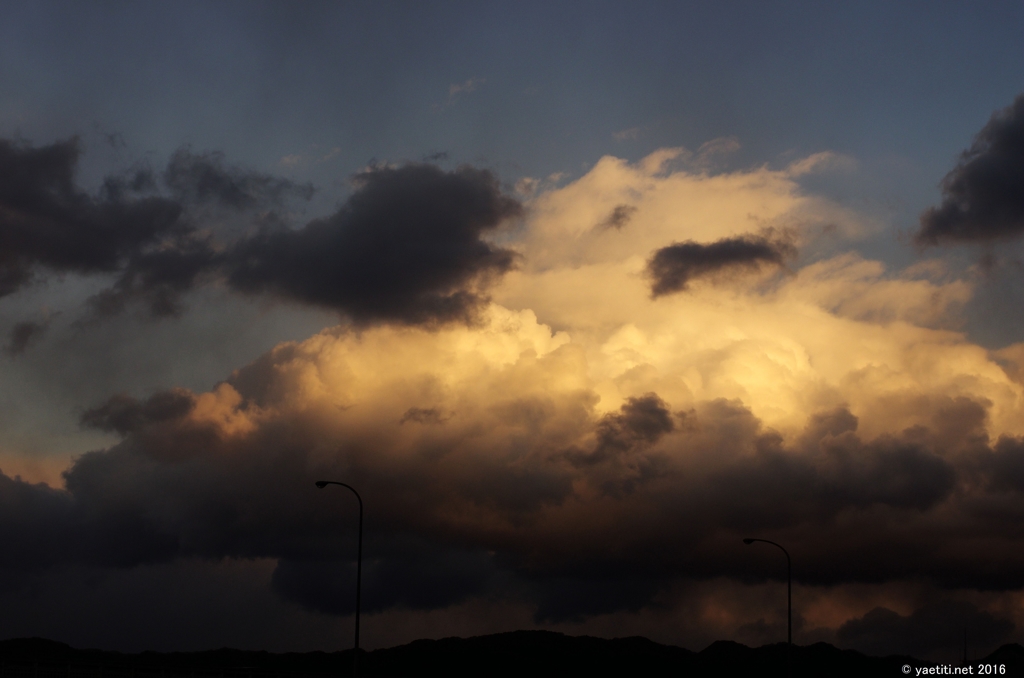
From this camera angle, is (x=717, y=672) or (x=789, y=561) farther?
(x=717, y=672)

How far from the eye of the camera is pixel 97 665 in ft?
232

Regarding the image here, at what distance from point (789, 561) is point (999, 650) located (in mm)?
92278

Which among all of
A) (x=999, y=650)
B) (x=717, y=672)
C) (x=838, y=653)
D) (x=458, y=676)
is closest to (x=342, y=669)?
(x=458, y=676)

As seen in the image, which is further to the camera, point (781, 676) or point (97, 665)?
point (781, 676)

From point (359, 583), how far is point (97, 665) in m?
30.7

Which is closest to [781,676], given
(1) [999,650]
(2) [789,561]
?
(1) [999,650]

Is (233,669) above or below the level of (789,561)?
below

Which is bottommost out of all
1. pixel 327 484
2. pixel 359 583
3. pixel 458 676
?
pixel 458 676

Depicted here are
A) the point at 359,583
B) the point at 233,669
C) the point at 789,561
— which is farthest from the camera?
the point at 233,669

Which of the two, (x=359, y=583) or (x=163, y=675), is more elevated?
(x=359, y=583)

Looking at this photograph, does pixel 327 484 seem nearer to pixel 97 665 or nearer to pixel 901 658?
pixel 97 665

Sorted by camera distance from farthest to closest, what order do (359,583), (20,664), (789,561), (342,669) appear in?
(342,669) → (20,664) → (789,561) → (359,583)

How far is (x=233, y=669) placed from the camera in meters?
66.8

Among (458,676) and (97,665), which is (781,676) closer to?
(458,676)
